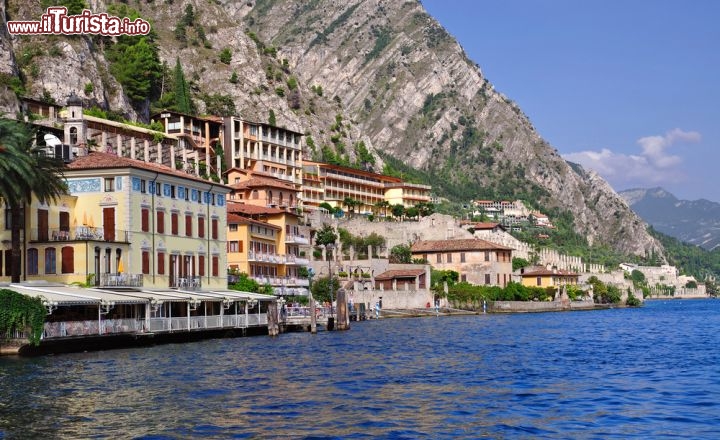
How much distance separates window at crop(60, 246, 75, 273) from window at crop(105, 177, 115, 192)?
5.84 metres

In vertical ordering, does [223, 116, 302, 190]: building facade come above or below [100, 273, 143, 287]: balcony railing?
above

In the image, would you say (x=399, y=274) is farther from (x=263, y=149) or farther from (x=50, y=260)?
(x=50, y=260)

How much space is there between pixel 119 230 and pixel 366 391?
35.8 meters

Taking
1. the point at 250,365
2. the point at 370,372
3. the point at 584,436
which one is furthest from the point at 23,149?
the point at 584,436

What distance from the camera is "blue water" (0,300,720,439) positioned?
32594mm

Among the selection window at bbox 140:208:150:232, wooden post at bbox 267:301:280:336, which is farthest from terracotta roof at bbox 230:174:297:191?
window at bbox 140:208:150:232

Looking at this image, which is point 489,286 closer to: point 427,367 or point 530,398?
point 427,367

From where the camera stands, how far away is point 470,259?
15212 cm

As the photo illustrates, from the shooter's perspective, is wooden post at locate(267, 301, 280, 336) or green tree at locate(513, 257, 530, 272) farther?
green tree at locate(513, 257, 530, 272)

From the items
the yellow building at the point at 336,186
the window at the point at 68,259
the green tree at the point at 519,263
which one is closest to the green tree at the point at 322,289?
the window at the point at 68,259

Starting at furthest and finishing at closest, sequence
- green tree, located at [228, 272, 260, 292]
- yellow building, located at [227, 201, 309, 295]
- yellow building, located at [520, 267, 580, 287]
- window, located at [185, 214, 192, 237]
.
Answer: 1. yellow building, located at [520, 267, 580, 287]
2. yellow building, located at [227, 201, 309, 295]
3. green tree, located at [228, 272, 260, 292]
4. window, located at [185, 214, 192, 237]

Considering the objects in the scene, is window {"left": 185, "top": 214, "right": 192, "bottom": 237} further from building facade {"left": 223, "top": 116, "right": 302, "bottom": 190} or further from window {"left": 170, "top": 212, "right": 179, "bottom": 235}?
building facade {"left": 223, "top": 116, "right": 302, "bottom": 190}

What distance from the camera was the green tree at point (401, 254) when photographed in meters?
151

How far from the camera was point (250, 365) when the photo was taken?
173 feet
